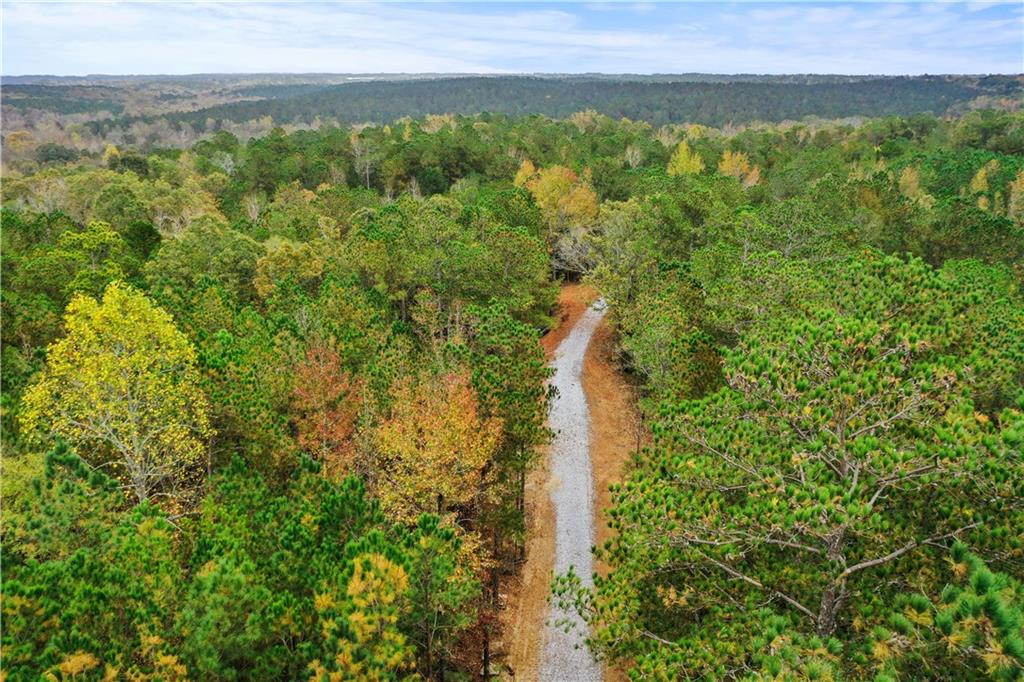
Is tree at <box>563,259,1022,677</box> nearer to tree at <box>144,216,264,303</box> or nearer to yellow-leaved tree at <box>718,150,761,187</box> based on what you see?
tree at <box>144,216,264,303</box>

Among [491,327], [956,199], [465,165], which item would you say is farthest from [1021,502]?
[465,165]

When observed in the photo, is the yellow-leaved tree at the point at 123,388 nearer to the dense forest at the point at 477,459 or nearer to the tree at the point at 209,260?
the dense forest at the point at 477,459

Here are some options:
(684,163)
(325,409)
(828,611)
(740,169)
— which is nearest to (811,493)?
(828,611)

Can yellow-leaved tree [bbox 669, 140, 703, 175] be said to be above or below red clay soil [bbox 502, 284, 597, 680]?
above

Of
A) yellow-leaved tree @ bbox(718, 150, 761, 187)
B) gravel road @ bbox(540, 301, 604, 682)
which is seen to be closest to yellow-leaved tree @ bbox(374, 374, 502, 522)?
gravel road @ bbox(540, 301, 604, 682)

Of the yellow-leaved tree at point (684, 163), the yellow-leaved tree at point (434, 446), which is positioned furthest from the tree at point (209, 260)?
the yellow-leaved tree at point (684, 163)

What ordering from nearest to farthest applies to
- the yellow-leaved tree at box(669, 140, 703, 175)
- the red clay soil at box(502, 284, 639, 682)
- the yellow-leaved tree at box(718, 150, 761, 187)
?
the red clay soil at box(502, 284, 639, 682), the yellow-leaved tree at box(669, 140, 703, 175), the yellow-leaved tree at box(718, 150, 761, 187)

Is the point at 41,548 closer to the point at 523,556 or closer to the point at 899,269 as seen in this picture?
the point at 523,556
